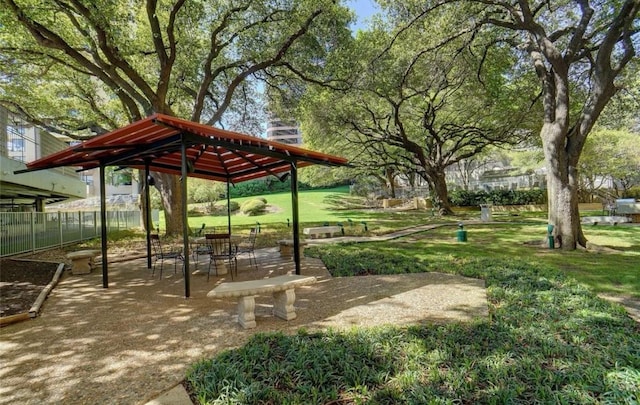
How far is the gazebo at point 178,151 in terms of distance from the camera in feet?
17.7

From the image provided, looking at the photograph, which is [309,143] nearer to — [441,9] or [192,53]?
[192,53]

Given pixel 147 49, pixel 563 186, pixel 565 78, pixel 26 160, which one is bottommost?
pixel 563 186

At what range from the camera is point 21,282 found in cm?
703

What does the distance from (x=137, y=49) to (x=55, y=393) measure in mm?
11725

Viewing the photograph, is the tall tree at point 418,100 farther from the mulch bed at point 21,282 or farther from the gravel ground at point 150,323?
the mulch bed at point 21,282

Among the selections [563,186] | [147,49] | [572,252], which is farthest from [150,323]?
[147,49]

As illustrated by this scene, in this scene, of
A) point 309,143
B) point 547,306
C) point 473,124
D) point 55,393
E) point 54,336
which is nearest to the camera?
point 55,393

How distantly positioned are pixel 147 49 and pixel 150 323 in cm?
1265

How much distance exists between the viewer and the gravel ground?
316 cm

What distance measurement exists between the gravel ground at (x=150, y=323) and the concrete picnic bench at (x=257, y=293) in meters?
0.14

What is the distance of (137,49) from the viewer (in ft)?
38.4

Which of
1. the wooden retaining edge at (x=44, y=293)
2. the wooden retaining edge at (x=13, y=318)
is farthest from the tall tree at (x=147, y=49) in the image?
the wooden retaining edge at (x=13, y=318)

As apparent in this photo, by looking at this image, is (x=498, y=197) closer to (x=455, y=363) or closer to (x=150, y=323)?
(x=455, y=363)

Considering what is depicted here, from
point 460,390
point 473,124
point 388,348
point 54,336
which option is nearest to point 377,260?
point 388,348
